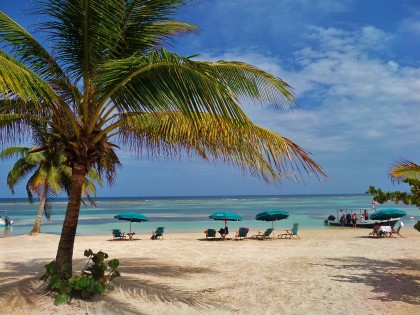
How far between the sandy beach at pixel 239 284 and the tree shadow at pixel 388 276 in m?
0.02

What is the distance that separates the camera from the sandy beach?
6.36 meters

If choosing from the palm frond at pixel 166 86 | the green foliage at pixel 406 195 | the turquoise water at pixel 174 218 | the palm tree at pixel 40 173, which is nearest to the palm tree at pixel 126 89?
the palm frond at pixel 166 86

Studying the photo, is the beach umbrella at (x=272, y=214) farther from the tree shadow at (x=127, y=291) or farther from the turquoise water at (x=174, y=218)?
the tree shadow at (x=127, y=291)

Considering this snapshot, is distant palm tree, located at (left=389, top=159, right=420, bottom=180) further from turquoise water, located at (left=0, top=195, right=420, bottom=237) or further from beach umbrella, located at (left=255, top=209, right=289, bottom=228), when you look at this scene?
turquoise water, located at (left=0, top=195, right=420, bottom=237)

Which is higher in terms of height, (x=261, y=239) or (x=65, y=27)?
(x=65, y=27)

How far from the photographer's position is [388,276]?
29.3 ft

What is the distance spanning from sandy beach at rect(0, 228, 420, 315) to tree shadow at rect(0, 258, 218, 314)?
0.05 feet

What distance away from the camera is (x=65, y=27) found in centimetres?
630

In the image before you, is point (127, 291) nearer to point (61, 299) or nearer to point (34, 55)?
point (61, 299)

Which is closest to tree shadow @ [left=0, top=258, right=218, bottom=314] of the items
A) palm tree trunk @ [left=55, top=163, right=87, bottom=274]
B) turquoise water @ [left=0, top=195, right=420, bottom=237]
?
palm tree trunk @ [left=55, top=163, right=87, bottom=274]

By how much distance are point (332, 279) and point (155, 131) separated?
4.94 meters

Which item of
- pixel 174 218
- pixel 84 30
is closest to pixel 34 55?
pixel 84 30

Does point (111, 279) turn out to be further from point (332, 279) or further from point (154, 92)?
point (332, 279)

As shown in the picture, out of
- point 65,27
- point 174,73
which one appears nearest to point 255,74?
point 174,73
